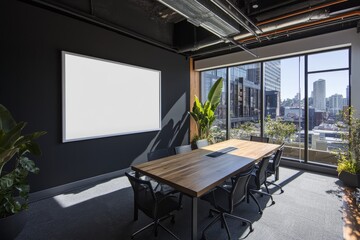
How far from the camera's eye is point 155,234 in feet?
7.24

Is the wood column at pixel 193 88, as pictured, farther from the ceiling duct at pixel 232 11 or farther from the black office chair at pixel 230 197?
the black office chair at pixel 230 197

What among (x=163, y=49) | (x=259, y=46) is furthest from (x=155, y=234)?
(x=259, y=46)

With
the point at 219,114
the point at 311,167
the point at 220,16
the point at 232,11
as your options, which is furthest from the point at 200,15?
the point at 311,167

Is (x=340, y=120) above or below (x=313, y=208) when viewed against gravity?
above

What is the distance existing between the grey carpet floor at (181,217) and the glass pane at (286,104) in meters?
1.49

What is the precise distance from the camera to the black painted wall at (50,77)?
113 inches

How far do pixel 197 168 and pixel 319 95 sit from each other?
389cm

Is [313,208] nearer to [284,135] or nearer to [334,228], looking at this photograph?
[334,228]

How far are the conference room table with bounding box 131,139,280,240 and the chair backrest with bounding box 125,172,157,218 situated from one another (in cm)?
20

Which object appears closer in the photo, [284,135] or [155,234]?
[155,234]

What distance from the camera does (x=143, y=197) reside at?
2.22 m

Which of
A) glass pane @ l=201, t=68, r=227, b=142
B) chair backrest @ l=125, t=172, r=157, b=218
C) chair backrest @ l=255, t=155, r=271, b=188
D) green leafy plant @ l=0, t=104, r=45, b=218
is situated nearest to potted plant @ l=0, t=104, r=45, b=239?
green leafy plant @ l=0, t=104, r=45, b=218

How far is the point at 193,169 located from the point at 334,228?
192cm

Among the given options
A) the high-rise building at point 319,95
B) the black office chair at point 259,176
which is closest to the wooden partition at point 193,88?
the high-rise building at point 319,95
